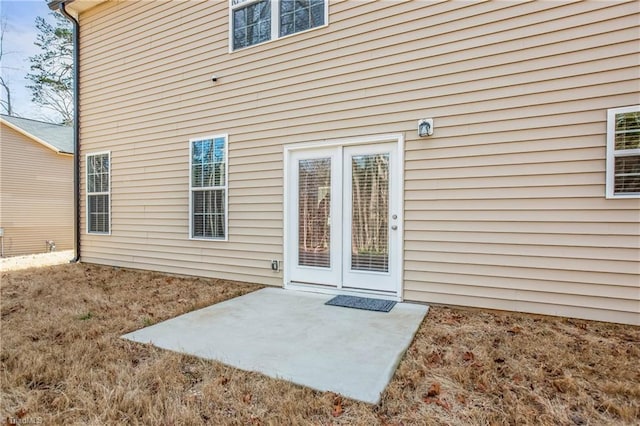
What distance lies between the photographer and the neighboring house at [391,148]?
124 inches

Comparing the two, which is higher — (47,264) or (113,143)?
(113,143)

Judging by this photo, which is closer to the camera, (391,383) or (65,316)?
(391,383)

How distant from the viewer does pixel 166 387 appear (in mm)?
2127

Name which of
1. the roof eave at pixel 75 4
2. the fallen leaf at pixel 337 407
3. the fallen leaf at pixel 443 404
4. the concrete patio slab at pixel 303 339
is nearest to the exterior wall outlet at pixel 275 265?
the concrete patio slab at pixel 303 339

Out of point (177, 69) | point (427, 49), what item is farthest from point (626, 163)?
point (177, 69)

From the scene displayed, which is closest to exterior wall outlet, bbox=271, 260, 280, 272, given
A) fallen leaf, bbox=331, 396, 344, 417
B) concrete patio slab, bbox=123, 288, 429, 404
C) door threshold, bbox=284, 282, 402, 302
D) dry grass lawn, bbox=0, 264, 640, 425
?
door threshold, bbox=284, 282, 402, 302

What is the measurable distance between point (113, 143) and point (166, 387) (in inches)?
230

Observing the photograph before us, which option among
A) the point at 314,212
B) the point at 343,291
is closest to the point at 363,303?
the point at 343,291

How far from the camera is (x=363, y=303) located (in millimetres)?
3885

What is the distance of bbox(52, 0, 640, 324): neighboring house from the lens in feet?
10.3

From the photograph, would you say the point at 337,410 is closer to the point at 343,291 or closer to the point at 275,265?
the point at 343,291

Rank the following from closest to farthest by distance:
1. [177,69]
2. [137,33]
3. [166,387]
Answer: [166,387], [177,69], [137,33]

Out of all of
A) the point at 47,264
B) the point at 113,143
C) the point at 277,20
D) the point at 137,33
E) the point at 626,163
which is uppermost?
the point at 137,33

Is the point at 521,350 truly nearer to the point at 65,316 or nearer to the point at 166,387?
the point at 166,387
